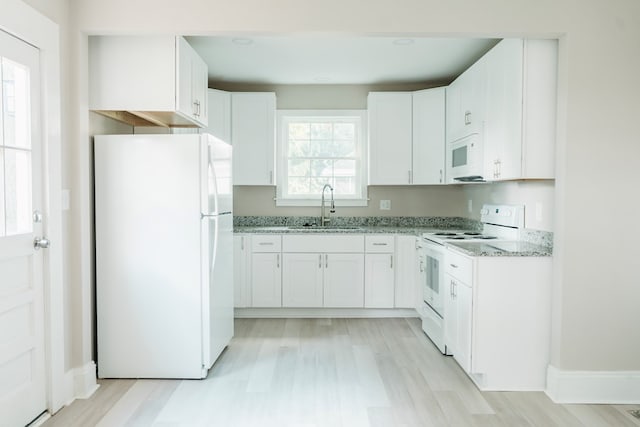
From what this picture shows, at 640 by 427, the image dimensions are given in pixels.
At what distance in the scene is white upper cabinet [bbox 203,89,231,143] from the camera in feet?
15.5

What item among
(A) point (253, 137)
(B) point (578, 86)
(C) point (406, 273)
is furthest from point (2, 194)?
(C) point (406, 273)

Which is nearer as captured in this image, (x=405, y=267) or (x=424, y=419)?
(x=424, y=419)

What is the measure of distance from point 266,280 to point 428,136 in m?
2.20

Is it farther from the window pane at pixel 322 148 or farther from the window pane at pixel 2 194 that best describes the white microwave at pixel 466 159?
the window pane at pixel 2 194

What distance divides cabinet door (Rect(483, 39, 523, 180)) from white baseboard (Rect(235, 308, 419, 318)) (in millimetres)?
1770

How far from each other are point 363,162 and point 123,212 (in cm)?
280

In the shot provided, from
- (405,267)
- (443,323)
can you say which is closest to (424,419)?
(443,323)

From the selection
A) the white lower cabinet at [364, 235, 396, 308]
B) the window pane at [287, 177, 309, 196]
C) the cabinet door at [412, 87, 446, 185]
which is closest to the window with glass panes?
the window pane at [287, 177, 309, 196]

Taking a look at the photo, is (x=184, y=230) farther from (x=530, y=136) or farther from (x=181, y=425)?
(x=530, y=136)

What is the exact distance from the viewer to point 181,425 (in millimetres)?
2439

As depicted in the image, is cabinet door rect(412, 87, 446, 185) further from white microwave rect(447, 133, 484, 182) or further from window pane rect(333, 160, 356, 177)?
window pane rect(333, 160, 356, 177)

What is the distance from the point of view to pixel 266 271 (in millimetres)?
4539

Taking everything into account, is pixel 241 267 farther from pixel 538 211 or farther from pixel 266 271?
pixel 538 211

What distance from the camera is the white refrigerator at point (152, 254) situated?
300 centimetres
